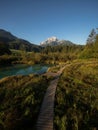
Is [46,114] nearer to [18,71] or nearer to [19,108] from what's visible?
[19,108]

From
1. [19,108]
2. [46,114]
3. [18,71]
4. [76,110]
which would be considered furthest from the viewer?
[18,71]

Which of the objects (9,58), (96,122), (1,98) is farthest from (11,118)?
(9,58)

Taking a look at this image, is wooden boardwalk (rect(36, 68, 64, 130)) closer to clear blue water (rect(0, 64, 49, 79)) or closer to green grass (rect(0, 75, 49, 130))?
green grass (rect(0, 75, 49, 130))

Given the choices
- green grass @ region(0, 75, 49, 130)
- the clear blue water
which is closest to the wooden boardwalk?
green grass @ region(0, 75, 49, 130)

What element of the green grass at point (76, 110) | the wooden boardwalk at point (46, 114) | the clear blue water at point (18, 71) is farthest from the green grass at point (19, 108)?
the clear blue water at point (18, 71)

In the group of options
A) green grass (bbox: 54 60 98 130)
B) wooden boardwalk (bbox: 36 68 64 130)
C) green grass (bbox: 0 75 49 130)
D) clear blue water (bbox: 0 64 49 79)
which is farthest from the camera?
clear blue water (bbox: 0 64 49 79)

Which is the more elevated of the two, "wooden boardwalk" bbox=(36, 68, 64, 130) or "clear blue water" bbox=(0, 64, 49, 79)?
"wooden boardwalk" bbox=(36, 68, 64, 130)

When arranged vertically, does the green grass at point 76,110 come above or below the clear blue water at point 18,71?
above

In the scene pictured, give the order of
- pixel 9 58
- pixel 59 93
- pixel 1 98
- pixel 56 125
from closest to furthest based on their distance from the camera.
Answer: pixel 56 125, pixel 1 98, pixel 59 93, pixel 9 58

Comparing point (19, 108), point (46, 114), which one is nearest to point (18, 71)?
point (19, 108)

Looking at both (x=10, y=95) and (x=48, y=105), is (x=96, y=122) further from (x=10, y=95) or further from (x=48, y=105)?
(x=10, y=95)

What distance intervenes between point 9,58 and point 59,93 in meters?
50.8

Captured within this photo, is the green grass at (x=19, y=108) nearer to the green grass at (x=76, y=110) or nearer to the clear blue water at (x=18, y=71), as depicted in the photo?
the green grass at (x=76, y=110)

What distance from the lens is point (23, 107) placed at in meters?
10.9
